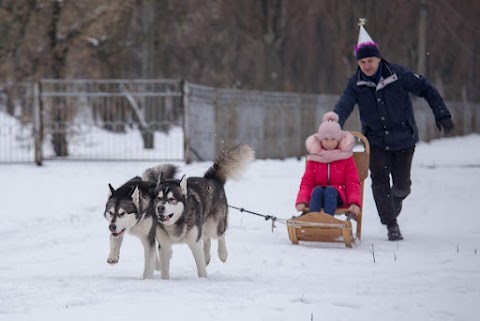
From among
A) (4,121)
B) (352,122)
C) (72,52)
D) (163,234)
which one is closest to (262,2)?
(352,122)

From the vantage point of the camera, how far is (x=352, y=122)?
25.9 metres

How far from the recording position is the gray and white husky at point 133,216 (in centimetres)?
592

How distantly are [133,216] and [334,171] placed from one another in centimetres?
295

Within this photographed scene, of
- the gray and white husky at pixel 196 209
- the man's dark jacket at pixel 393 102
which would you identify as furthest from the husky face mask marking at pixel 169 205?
the man's dark jacket at pixel 393 102

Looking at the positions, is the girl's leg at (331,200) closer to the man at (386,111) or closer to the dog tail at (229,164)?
the man at (386,111)

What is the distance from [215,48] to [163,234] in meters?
36.9

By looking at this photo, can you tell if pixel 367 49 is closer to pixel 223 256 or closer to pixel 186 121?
pixel 223 256

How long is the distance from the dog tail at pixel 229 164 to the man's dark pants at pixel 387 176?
1.90 m

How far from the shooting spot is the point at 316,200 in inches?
318

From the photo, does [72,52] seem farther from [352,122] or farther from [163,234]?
[163,234]

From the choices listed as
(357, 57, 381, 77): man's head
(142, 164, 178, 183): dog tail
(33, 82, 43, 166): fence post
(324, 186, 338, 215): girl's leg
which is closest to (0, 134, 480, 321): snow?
(324, 186, 338, 215): girl's leg

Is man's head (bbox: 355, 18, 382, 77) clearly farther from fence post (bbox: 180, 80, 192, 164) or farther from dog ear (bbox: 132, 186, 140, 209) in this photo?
fence post (bbox: 180, 80, 192, 164)

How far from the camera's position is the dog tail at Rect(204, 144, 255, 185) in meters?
7.30

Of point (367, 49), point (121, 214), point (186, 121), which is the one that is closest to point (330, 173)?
point (367, 49)
